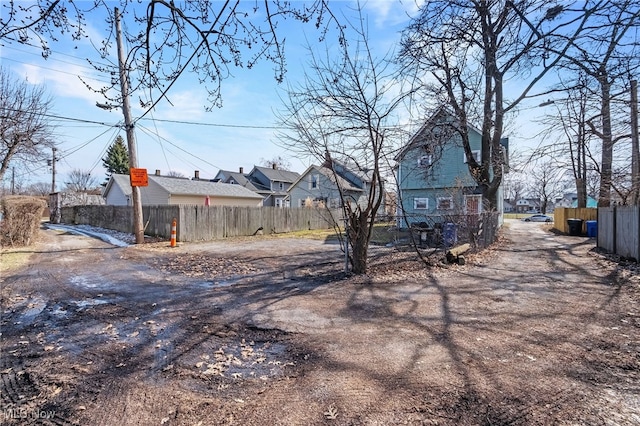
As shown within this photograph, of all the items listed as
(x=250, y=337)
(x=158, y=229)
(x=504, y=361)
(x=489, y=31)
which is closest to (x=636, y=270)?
(x=489, y=31)

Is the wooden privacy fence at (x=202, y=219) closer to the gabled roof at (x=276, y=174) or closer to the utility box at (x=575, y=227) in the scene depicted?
the utility box at (x=575, y=227)

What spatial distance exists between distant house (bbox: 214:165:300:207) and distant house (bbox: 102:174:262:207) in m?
10.1

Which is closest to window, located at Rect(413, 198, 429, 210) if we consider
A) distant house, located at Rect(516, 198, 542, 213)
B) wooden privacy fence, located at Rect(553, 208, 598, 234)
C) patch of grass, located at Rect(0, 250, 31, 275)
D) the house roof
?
wooden privacy fence, located at Rect(553, 208, 598, 234)

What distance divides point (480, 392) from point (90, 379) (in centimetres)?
327

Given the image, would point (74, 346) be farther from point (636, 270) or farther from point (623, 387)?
point (636, 270)

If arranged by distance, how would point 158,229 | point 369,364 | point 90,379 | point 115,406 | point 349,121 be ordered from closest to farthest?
1. point 115,406
2. point 90,379
3. point 369,364
4. point 349,121
5. point 158,229

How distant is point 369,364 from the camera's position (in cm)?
320

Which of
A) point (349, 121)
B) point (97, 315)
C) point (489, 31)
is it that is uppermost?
point (489, 31)

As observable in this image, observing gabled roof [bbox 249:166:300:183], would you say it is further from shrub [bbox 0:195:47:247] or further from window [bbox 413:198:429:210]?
shrub [bbox 0:195:47:247]

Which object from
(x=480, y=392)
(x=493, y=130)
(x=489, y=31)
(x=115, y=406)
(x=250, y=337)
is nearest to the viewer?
(x=115, y=406)

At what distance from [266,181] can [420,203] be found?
26.6 metres

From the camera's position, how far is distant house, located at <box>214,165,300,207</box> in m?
42.9

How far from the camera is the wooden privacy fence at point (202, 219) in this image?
1545cm

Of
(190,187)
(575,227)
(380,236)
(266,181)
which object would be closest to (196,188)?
(190,187)
